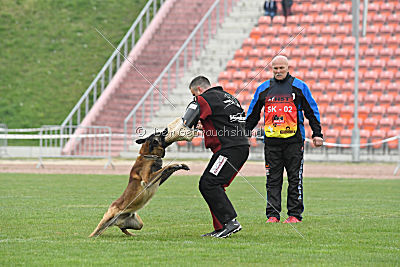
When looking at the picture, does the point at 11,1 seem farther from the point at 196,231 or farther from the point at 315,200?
the point at 196,231

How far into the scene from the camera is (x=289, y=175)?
9742mm

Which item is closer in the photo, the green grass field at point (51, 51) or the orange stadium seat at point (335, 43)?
the orange stadium seat at point (335, 43)

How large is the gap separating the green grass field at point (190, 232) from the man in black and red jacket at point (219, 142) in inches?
11.9

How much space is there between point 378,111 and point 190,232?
1982cm

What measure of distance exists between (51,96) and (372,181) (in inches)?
681

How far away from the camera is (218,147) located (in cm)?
812

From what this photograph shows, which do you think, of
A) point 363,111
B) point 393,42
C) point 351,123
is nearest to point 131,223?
point 351,123

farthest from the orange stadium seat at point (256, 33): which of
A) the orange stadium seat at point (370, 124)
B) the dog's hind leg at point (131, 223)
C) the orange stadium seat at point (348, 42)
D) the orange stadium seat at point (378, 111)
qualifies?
the dog's hind leg at point (131, 223)

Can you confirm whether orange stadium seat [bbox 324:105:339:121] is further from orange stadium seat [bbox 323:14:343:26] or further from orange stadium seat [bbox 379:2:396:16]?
orange stadium seat [bbox 379:2:396:16]

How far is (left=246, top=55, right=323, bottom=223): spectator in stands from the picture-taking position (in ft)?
31.4

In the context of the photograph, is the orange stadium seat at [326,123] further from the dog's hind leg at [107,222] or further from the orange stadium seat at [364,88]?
the dog's hind leg at [107,222]

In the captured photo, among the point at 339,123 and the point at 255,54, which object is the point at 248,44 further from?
the point at 339,123

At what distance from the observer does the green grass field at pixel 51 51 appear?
30.4 meters

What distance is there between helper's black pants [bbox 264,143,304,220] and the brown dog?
222 cm
